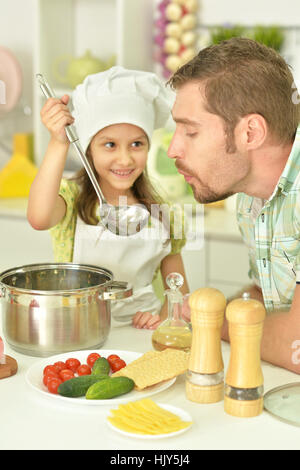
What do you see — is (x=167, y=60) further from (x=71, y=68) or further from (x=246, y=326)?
(x=246, y=326)

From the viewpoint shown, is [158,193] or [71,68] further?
[71,68]

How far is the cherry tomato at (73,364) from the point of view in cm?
75

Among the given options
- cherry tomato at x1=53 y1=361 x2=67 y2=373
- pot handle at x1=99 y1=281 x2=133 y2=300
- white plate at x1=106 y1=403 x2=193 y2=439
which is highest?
pot handle at x1=99 y1=281 x2=133 y2=300

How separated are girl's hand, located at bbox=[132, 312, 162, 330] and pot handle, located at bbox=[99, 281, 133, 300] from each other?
0.11 metres

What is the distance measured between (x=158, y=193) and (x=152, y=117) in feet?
0.51

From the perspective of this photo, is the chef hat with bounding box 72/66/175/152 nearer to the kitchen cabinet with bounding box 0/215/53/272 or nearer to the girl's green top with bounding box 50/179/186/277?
the girl's green top with bounding box 50/179/186/277

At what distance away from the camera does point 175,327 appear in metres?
0.81

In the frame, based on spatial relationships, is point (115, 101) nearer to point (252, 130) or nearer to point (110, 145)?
point (110, 145)

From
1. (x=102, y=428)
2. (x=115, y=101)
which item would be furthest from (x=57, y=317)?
(x=115, y=101)

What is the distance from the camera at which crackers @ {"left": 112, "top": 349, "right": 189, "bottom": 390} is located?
2.30 feet

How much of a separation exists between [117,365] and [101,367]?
0.09 ft

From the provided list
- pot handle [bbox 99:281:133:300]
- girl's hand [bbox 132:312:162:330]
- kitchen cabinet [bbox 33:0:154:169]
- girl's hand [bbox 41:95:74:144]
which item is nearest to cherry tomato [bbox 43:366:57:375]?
pot handle [bbox 99:281:133:300]
